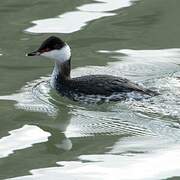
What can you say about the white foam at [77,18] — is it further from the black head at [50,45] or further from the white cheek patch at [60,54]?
the black head at [50,45]

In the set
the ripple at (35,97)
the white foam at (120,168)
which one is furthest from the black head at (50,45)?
the white foam at (120,168)

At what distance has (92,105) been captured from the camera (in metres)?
9.21

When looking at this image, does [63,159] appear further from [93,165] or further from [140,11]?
[140,11]

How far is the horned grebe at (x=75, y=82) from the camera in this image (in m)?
9.22

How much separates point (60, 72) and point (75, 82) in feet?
1.29

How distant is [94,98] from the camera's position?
30.6 ft

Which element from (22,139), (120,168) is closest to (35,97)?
(22,139)

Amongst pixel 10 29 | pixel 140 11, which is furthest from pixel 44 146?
pixel 140 11

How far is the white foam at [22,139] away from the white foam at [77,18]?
11.9 ft

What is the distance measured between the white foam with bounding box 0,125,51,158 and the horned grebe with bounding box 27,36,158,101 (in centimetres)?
113

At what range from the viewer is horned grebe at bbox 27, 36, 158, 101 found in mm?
9219

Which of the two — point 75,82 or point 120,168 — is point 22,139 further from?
point 75,82

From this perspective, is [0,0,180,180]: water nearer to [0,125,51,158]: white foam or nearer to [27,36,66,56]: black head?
[0,125,51,158]: white foam

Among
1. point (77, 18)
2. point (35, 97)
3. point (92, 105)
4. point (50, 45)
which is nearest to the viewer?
point (92, 105)
